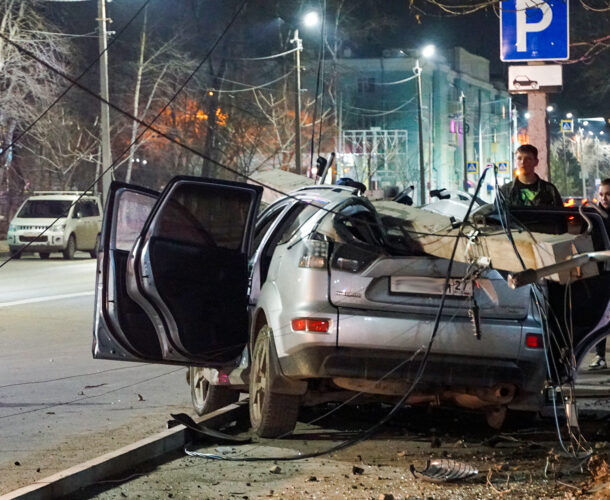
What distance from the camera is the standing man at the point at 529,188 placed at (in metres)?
9.00

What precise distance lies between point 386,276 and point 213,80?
48978 mm

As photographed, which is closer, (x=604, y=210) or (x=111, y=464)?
(x=111, y=464)

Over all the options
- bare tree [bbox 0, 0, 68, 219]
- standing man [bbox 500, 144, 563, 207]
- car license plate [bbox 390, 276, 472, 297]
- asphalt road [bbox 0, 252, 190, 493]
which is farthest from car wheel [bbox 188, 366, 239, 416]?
bare tree [bbox 0, 0, 68, 219]

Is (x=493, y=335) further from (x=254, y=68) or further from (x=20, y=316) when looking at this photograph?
(x=254, y=68)

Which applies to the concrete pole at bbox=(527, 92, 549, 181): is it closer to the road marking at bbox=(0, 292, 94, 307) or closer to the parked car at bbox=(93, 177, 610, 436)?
the parked car at bbox=(93, 177, 610, 436)

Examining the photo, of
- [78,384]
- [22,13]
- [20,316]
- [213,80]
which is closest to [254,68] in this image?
[213,80]

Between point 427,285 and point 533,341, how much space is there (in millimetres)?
770

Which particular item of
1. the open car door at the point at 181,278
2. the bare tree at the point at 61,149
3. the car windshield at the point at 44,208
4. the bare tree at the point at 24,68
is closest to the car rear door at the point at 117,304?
the open car door at the point at 181,278

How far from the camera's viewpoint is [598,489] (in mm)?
5375

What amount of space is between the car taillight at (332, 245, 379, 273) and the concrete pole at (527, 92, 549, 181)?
9167 mm

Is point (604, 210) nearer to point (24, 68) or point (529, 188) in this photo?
point (529, 188)

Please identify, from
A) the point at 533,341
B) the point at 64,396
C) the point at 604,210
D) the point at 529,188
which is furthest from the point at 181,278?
the point at 604,210

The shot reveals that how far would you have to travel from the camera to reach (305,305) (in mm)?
6406

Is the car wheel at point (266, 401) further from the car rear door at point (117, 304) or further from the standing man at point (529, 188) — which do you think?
the standing man at point (529, 188)
